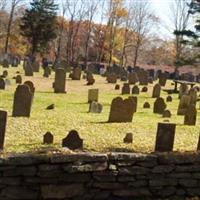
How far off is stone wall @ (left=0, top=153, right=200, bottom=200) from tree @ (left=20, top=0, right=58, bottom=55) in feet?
175

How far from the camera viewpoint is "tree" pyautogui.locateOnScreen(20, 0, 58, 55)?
6125 cm

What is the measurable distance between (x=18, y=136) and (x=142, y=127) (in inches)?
173

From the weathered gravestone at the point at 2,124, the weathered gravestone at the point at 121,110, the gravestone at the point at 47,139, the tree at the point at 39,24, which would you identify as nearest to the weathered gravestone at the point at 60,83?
the weathered gravestone at the point at 121,110

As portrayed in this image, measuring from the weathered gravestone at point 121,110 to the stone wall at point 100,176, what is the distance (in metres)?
7.84

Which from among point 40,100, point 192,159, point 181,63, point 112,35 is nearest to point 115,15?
point 112,35

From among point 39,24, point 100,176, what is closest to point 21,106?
point 100,176

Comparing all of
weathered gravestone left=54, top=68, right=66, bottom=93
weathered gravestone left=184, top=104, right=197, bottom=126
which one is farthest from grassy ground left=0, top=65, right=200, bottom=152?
weathered gravestone left=54, top=68, right=66, bottom=93

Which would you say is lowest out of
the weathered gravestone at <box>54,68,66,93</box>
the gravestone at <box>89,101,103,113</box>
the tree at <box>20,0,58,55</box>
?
the gravestone at <box>89,101,103,113</box>

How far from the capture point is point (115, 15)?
76000 millimetres

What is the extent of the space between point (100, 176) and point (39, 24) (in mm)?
53961

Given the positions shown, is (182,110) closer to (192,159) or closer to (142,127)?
(142,127)

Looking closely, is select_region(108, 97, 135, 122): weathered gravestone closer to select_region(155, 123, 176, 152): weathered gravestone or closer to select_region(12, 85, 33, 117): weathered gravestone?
select_region(12, 85, 33, 117): weathered gravestone

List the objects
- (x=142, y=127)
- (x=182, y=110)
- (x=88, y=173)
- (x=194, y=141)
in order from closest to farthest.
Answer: (x=88, y=173) → (x=194, y=141) → (x=142, y=127) → (x=182, y=110)

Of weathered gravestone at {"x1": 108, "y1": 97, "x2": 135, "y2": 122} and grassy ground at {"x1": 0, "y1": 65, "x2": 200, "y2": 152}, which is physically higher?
weathered gravestone at {"x1": 108, "y1": 97, "x2": 135, "y2": 122}
